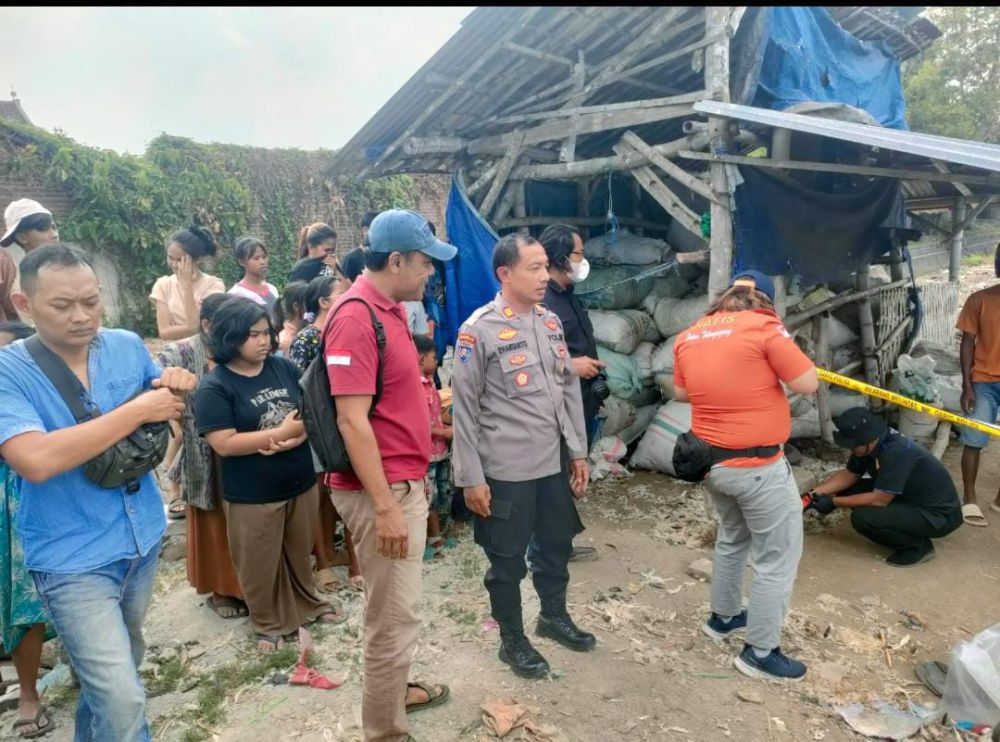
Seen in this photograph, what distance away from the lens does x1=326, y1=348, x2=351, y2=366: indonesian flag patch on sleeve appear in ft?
5.99

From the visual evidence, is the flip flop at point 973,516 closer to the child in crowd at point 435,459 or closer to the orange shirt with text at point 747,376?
the orange shirt with text at point 747,376

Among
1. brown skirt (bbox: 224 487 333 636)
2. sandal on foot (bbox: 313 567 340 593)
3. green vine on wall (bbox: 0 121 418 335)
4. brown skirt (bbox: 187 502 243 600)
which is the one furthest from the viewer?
green vine on wall (bbox: 0 121 418 335)

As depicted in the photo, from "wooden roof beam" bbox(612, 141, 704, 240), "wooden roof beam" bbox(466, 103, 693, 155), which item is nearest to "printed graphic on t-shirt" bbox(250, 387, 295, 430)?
"wooden roof beam" bbox(612, 141, 704, 240)

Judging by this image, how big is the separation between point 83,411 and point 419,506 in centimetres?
103

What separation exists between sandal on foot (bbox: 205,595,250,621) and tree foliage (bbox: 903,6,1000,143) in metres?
21.1

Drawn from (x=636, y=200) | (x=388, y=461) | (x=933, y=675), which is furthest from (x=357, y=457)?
(x=636, y=200)

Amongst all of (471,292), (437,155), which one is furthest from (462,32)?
(471,292)

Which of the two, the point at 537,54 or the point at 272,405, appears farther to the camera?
the point at 537,54

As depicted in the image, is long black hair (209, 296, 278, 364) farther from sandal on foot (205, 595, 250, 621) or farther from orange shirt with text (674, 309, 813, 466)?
orange shirt with text (674, 309, 813, 466)

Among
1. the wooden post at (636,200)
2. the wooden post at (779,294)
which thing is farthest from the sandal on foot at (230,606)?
the wooden post at (636,200)

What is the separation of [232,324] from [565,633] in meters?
2.03

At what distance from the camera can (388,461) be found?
1970mm

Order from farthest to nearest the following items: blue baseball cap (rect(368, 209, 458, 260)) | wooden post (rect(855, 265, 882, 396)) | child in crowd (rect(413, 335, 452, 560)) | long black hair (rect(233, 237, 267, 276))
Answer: wooden post (rect(855, 265, 882, 396))
long black hair (rect(233, 237, 267, 276))
child in crowd (rect(413, 335, 452, 560))
blue baseball cap (rect(368, 209, 458, 260))

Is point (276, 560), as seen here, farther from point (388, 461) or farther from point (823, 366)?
point (823, 366)
